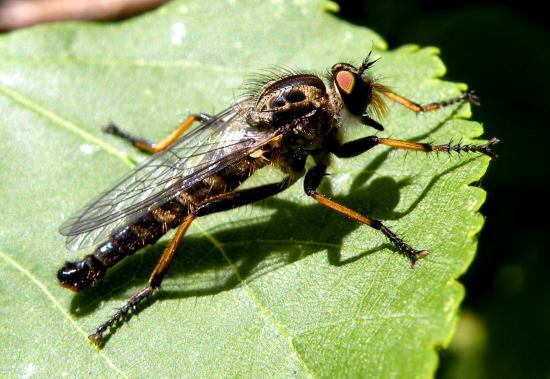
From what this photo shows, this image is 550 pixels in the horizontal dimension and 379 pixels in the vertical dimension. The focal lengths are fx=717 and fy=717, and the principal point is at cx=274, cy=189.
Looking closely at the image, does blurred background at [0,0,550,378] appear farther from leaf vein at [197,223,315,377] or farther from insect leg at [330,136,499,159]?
leaf vein at [197,223,315,377]

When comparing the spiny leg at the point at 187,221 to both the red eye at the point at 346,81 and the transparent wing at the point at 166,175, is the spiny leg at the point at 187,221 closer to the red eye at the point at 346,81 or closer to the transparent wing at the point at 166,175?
the transparent wing at the point at 166,175

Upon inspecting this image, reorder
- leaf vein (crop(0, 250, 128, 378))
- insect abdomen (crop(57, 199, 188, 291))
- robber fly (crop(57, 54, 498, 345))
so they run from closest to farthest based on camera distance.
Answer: leaf vein (crop(0, 250, 128, 378)) < insect abdomen (crop(57, 199, 188, 291)) < robber fly (crop(57, 54, 498, 345))

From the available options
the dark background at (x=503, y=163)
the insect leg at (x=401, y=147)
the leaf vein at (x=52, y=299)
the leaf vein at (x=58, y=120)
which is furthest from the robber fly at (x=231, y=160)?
the dark background at (x=503, y=163)

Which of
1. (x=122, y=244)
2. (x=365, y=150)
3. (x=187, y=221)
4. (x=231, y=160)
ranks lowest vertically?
(x=122, y=244)

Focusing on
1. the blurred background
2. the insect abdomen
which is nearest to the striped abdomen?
the insect abdomen

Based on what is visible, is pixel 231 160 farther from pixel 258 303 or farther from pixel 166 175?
pixel 258 303

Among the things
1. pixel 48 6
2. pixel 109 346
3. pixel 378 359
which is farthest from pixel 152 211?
pixel 48 6

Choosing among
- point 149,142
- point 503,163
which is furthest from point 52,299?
point 503,163
